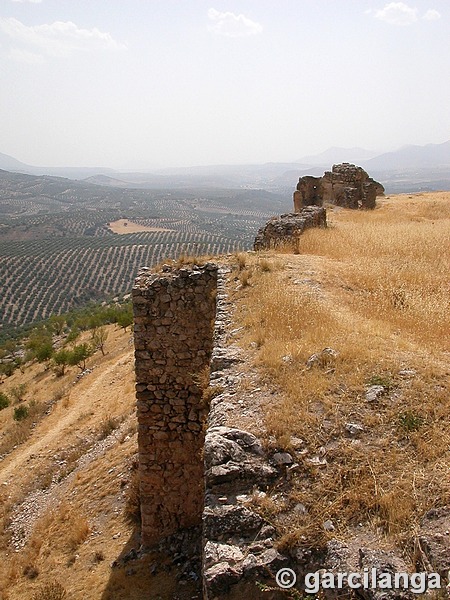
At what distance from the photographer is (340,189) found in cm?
2114

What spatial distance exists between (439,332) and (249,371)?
2.54 metres

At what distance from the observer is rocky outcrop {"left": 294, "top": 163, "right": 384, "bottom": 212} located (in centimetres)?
2069

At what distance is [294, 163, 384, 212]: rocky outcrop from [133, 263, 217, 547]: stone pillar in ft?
45.2

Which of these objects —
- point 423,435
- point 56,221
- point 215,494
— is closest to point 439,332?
point 423,435

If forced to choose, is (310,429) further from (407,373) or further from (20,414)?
(20,414)

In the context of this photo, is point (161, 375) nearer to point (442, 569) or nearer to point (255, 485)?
point (255, 485)

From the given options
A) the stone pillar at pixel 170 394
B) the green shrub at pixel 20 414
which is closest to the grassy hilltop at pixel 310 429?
the stone pillar at pixel 170 394

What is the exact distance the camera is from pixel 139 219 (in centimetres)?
14488

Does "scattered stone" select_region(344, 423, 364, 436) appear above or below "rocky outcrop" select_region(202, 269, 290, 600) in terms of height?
above

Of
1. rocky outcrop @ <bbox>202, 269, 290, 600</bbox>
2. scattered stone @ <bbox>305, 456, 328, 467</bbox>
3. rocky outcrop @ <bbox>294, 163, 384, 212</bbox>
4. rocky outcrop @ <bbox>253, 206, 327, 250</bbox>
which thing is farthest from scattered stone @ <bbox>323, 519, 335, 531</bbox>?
rocky outcrop @ <bbox>294, 163, 384, 212</bbox>

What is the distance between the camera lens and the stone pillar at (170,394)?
7203 mm

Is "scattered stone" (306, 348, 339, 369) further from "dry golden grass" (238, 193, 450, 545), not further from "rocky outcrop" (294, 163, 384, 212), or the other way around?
"rocky outcrop" (294, 163, 384, 212)

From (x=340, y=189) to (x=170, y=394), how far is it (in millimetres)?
16454

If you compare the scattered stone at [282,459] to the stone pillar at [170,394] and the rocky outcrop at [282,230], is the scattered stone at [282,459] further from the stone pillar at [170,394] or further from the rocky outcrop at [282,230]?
the rocky outcrop at [282,230]
